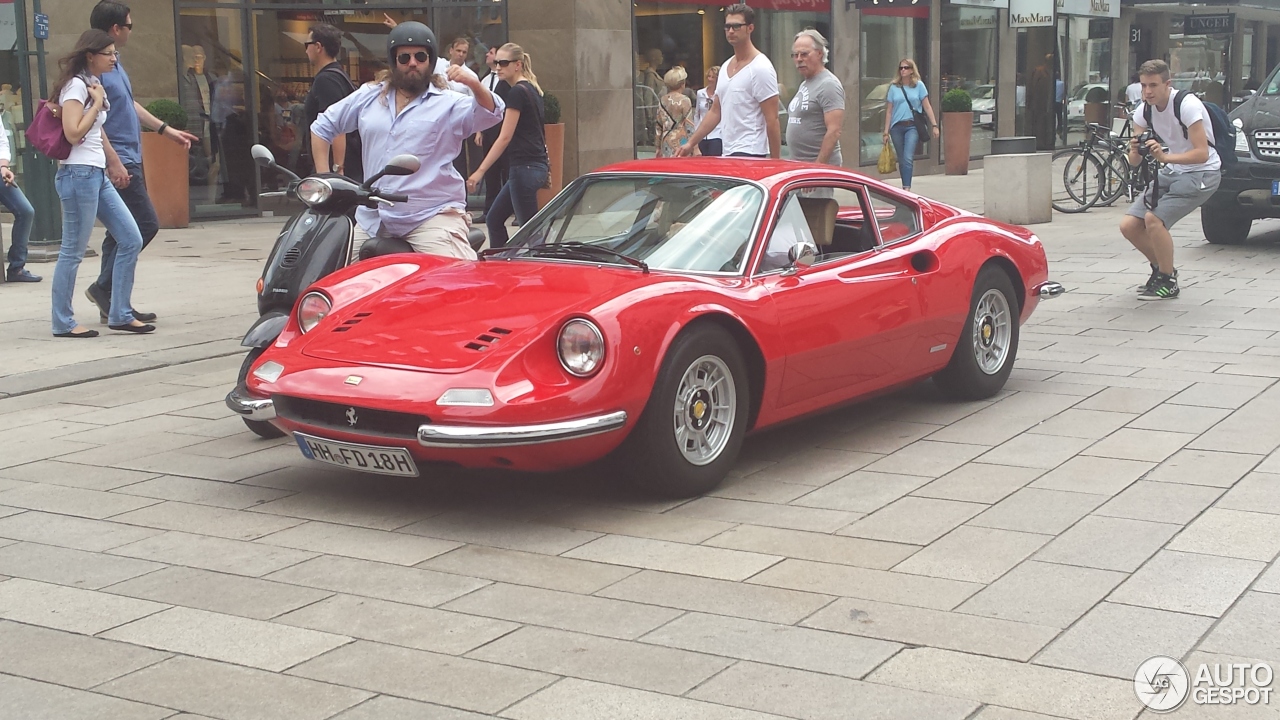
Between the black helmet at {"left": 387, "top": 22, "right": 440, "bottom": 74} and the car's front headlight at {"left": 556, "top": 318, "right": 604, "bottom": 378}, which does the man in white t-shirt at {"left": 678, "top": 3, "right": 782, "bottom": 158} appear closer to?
the black helmet at {"left": 387, "top": 22, "right": 440, "bottom": 74}

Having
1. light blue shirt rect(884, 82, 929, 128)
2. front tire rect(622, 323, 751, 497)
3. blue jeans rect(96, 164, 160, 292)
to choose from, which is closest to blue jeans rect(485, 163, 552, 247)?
blue jeans rect(96, 164, 160, 292)

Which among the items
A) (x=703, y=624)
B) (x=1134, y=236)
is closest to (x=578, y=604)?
(x=703, y=624)

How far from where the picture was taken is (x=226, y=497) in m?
5.94

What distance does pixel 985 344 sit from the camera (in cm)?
764

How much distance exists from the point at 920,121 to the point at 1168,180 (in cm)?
952

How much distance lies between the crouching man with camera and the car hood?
604 centimetres

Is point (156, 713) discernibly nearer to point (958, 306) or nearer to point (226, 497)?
point (226, 497)

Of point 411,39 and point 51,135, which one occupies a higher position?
point 411,39

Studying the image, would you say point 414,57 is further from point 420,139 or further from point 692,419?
point 692,419

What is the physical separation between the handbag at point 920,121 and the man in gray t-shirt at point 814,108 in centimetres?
990

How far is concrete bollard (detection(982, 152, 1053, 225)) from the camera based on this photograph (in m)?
16.8

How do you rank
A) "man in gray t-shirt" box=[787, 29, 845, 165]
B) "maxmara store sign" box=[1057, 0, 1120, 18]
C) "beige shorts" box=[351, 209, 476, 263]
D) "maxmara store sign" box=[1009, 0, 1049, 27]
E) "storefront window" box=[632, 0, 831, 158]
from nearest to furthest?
1. "beige shorts" box=[351, 209, 476, 263]
2. "man in gray t-shirt" box=[787, 29, 845, 165]
3. "storefront window" box=[632, 0, 831, 158]
4. "maxmara store sign" box=[1009, 0, 1049, 27]
5. "maxmara store sign" box=[1057, 0, 1120, 18]

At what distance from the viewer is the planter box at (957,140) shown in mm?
26016

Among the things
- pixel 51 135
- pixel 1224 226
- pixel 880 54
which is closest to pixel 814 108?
pixel 51 135
